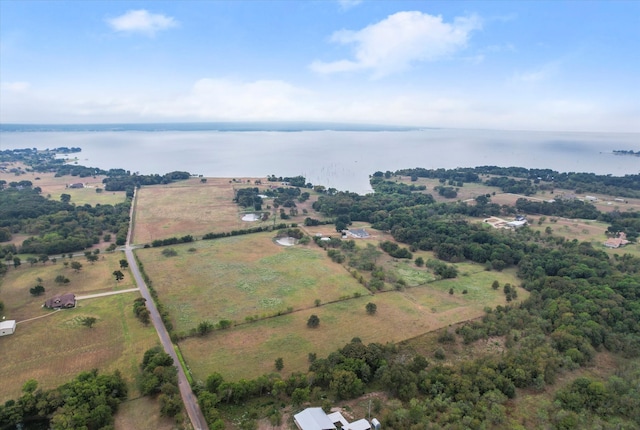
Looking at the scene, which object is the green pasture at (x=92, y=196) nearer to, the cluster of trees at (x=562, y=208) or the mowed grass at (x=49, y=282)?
the mowed grass at (x=49, y=282)

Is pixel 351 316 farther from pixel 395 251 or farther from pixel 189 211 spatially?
pixel 189 211

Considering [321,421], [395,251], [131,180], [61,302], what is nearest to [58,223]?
[61,302]

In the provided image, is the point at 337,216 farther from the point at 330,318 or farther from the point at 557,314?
the point at 557,314

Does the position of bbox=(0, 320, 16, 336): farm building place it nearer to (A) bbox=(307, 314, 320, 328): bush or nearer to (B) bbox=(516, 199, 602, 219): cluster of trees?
(A) bbox=(307, 314, 320, 328): bush

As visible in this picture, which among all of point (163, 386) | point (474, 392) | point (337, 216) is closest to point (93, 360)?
point (163, 386)

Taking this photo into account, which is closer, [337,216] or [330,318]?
[330,318]
